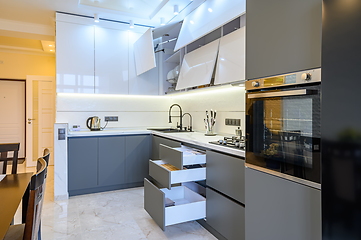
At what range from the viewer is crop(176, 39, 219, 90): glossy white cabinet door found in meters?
2.66

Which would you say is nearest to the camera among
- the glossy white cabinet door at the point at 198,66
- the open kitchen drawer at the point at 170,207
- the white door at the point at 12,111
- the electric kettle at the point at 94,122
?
the open kitchen drawer at the point at 170,207

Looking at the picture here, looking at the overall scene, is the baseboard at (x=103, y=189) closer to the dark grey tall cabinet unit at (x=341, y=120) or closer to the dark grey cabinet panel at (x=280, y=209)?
the dark grey cabinet panel at (x=280, y=209)

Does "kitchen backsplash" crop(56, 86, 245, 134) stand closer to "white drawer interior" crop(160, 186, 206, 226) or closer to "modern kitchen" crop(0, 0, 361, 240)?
"modern kitchen" crop(0, 0, 361, 240)

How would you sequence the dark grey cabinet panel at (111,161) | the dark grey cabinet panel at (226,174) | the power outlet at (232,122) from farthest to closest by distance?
1. the dark grey cabinet panel at (111,161)
2. the power outlet at (232,122)
3. the dark grey cabinet panel at (226,174)

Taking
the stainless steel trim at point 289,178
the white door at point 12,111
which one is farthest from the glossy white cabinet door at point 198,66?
the white door at point 12,111

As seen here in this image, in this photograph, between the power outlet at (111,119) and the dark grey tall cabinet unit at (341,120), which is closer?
the dark grey tall cabinet unit at (341,120)

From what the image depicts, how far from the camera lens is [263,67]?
1.43 m

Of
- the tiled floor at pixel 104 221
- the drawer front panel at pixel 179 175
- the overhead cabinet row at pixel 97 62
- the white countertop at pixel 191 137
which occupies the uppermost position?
the overhead cabinet row at pixel 97 62

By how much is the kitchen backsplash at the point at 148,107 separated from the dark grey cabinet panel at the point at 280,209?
1.36 meters

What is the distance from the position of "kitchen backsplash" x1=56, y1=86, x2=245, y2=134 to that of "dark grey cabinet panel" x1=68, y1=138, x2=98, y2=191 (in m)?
0.64

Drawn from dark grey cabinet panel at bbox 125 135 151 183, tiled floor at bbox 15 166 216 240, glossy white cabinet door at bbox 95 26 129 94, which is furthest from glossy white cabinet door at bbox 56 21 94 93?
tiled floor at bbox 15 166 216 240

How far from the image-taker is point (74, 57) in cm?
366

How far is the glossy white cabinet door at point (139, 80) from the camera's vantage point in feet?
13.3

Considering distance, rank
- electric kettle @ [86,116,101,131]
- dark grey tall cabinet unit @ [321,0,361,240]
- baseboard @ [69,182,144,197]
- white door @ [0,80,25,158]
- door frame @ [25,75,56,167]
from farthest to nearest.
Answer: white door @ [0,80,25,158], door frame @ [25,75,56,167], electric kettle @ [86,116,101,131], baseboard @ [69,182,144,197], dark grey tall cabinet unit @ [321,0,361,240]
